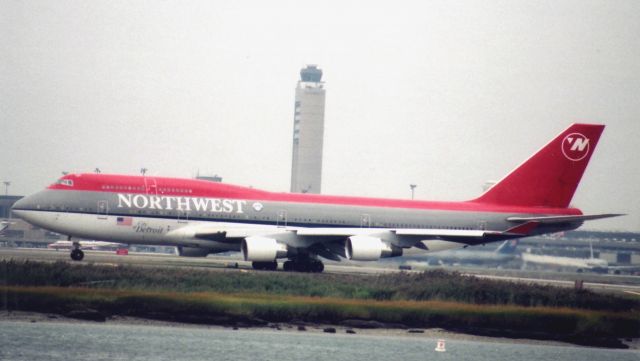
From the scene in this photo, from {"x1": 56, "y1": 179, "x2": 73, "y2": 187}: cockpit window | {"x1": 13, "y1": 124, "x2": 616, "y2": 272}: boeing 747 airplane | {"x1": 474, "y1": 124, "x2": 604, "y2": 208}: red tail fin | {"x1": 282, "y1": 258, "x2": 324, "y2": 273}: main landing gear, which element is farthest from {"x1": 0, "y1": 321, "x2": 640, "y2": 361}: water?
{"x1": 474, "y1": 124, "x2": 604, "y2": 208}: red tail fin

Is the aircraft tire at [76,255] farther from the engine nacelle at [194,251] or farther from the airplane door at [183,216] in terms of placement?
the airplane door at [183,216]

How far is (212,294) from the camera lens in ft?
163

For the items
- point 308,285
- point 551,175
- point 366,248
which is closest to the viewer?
point 308,285

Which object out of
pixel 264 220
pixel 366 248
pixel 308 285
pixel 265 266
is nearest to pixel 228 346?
pixel 308 285

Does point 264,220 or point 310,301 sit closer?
point 310,301

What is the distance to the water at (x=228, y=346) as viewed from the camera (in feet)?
133

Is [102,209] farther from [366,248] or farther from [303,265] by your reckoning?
[366,248]

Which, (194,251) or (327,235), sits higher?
(327,235)

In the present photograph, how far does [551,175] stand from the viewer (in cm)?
6938

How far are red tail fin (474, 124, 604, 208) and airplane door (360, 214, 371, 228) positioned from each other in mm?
9137

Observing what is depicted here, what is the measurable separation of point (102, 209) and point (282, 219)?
10.9 meters

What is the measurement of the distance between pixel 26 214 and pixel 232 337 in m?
20.1

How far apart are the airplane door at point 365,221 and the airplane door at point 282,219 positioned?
504 centimetres

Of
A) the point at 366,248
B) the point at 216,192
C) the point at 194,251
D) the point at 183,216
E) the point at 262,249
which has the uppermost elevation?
the point at 216,192
